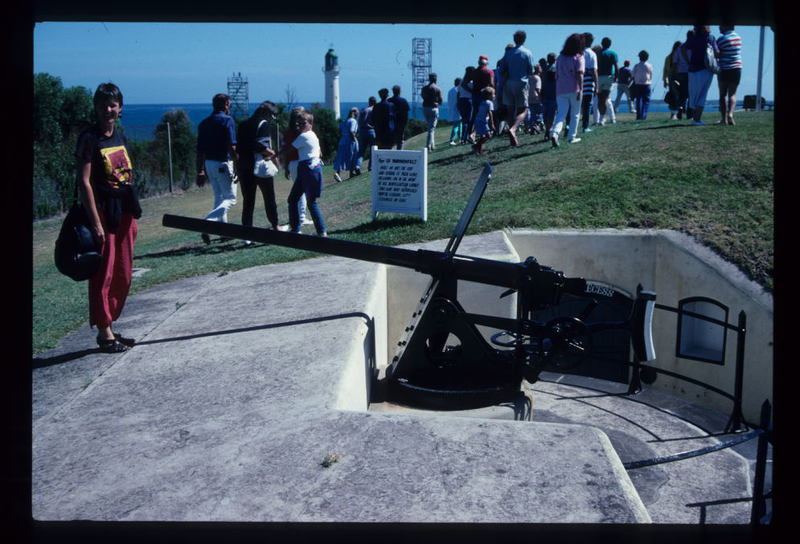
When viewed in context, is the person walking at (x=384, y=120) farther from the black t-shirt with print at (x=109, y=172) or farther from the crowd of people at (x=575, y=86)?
the black t-shirt with print at (x=109, y=172)

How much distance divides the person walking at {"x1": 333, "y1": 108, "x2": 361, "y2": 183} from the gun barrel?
35.2 ft

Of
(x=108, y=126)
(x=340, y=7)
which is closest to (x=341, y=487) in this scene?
(x=340, y=7)

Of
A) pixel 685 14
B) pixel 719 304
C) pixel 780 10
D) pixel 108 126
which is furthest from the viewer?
pixel 719 304

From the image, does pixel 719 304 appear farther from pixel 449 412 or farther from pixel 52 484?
pixel 52 484

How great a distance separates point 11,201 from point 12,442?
2.67 ft

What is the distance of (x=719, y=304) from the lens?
27.7ft

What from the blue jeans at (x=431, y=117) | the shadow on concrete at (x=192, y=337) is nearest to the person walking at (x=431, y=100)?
the blue jeans at (x=431, y=117)

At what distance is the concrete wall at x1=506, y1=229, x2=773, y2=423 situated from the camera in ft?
27.0

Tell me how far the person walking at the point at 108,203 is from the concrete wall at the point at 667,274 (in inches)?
206

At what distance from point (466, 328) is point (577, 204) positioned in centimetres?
527

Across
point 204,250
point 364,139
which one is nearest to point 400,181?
point 204,250

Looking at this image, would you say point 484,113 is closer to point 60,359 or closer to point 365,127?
point 365,127

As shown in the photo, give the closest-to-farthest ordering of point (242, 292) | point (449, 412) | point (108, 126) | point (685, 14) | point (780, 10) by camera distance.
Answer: point (780, 10) → point (685, 14) → point (108, 126) → point (449, 412) → point (242, 292)

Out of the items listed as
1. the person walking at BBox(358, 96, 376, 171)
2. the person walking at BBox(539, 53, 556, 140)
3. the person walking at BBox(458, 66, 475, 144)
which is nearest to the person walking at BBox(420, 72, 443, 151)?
the person walking at BBox(458, 66, 475, 144)
